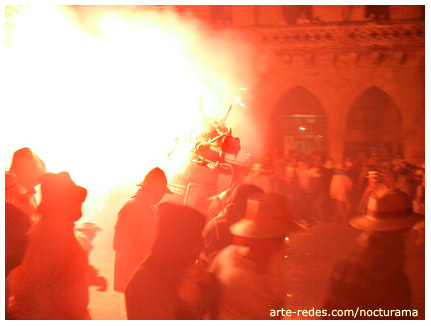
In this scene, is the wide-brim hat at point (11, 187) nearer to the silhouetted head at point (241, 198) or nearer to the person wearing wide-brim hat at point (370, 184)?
the silhouetted head at point (241, 198)

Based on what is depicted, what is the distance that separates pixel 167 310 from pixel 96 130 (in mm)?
2625

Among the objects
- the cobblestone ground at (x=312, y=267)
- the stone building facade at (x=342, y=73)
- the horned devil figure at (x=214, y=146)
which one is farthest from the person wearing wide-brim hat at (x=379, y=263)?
the stone building facade at (x=342, y=73)

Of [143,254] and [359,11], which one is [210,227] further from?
[359,11]

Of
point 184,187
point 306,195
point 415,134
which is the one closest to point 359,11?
point 415,134

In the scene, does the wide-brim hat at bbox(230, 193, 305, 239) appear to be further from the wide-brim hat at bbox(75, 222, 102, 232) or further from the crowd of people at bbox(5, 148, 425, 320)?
the wide-brim hat at bbox(75, 222, 102, 232)

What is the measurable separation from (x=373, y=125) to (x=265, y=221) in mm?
2584

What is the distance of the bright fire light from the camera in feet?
13.2

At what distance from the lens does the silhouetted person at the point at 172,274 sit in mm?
2199

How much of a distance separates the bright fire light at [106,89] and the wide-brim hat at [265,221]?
1.57 m

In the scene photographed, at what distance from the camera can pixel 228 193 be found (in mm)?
3184

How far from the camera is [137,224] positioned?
2.98m

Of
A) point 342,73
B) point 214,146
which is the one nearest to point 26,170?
point 214,146

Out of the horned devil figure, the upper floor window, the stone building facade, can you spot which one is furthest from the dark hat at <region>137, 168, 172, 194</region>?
the upper floor window

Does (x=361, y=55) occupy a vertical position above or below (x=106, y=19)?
below
